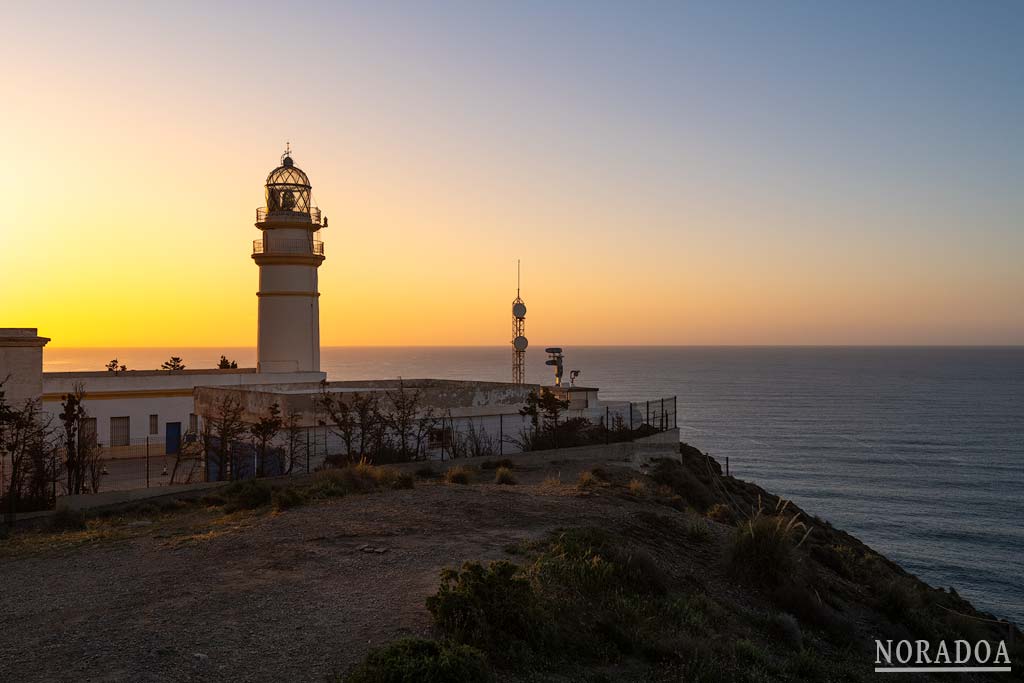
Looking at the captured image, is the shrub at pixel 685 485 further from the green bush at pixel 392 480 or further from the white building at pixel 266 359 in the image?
the white building at pixel 266 359

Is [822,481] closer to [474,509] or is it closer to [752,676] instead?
[474,509]

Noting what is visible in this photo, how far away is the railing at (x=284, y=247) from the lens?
117ft

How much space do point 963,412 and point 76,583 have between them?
10554cm

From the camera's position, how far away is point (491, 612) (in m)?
9.02

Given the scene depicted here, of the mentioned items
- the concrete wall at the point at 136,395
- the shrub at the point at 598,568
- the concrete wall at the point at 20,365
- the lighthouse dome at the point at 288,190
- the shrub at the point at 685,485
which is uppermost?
the lighthouse dome at the point at 288,190

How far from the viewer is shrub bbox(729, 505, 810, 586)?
12.7m

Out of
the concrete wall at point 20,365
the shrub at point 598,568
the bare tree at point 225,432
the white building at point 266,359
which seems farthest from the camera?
the white building at point 266,359

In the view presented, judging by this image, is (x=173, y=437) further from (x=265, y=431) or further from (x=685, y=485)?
(x=685, y=485)

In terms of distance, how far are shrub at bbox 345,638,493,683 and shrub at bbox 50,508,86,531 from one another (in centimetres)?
1224

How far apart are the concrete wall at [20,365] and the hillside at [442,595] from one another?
7.07m

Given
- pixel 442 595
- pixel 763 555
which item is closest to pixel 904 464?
pixel 763 555

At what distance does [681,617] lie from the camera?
10.4m

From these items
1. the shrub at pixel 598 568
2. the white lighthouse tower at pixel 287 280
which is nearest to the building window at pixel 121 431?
the white lighthouse tower at pixel 287 280

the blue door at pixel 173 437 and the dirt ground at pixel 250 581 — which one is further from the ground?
the dirt ground at pixel 250 581
